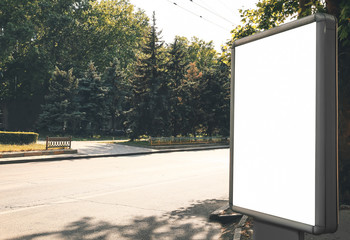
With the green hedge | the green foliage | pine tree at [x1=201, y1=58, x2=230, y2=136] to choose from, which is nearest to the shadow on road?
the green hedge

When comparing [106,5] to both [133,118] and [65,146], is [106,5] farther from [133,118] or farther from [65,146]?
[65,146]

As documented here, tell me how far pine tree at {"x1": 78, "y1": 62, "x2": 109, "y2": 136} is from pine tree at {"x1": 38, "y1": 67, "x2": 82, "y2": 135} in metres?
1.08

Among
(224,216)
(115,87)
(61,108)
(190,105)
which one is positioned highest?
(115,87)

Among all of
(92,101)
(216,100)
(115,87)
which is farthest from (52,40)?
(216,100)

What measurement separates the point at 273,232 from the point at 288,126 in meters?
0.45

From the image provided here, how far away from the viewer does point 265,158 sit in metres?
1.39

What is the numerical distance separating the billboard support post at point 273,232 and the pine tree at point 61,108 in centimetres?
3777

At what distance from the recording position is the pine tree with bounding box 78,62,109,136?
130 feet

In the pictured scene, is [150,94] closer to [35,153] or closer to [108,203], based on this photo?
[35,153]

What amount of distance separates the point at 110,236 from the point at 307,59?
15.9 feet

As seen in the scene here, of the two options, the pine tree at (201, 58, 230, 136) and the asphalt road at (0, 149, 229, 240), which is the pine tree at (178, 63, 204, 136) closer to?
the pine tree at (201, 58, 230, 136)

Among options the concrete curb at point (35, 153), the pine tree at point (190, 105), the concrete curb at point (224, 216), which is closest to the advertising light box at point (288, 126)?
the concrete curb at point (224, 216)

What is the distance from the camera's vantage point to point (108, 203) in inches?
299

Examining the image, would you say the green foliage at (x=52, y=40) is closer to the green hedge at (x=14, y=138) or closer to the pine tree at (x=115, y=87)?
the pine tree at (x=115, y=87)
